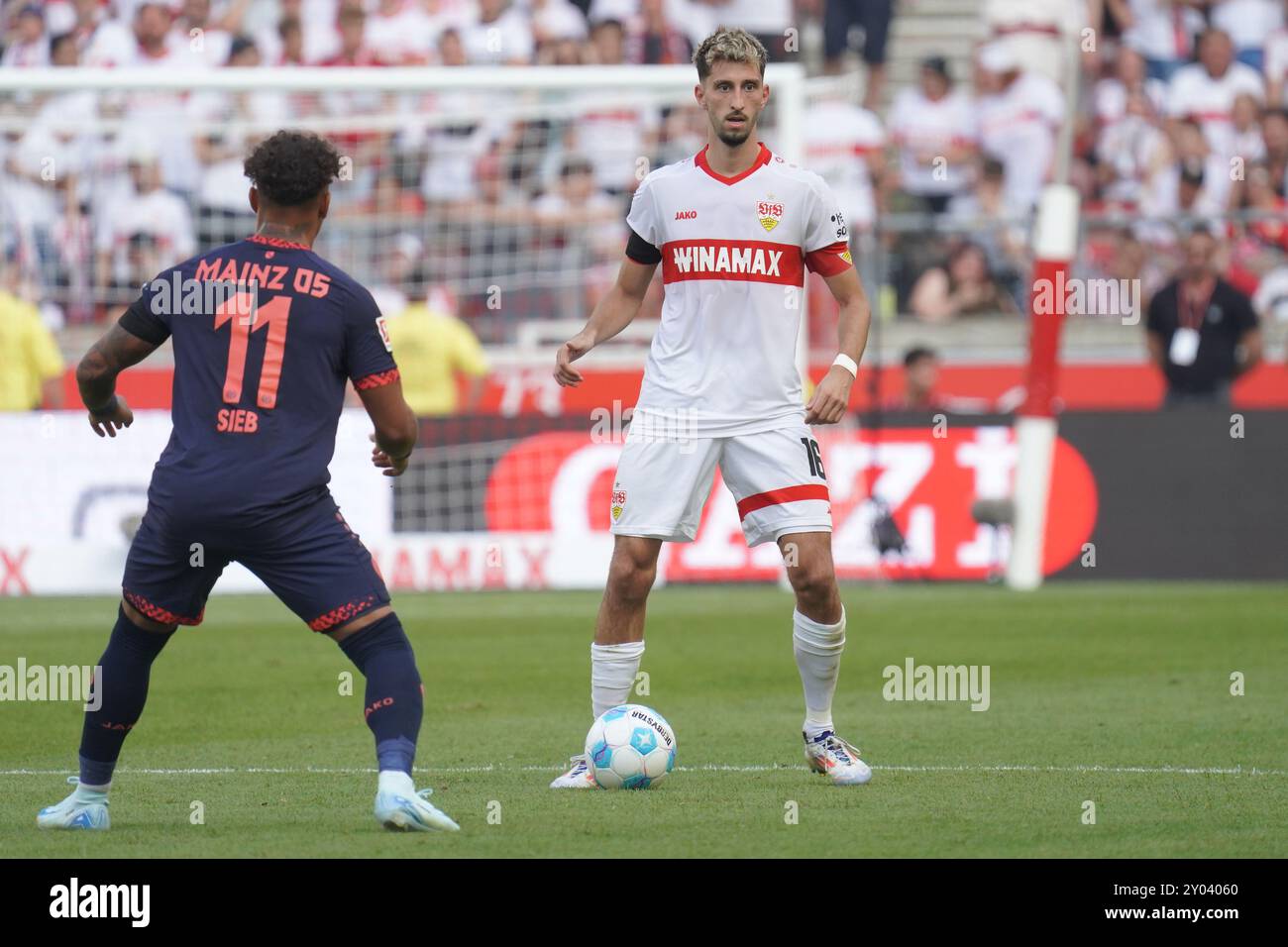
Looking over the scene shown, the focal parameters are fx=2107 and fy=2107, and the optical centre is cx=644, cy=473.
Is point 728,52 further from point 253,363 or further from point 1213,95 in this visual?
point 1213,95

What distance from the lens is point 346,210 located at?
18281 mm

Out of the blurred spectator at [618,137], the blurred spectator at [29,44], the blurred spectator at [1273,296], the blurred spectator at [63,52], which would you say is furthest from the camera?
the blurred spectator at [29,44]

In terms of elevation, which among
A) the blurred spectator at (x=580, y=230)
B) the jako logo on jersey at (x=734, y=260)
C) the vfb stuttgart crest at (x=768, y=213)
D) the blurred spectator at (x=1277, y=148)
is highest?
the blurred spectator at (x=1277, y=148)

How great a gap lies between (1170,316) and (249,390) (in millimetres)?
13462

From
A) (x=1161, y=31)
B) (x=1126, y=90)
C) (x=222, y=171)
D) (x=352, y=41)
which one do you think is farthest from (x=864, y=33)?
(x=222, y=171)

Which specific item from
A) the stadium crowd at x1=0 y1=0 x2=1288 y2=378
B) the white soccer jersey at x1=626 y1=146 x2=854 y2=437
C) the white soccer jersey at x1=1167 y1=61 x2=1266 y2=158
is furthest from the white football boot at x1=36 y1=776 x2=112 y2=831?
the white soccer jersey at x1=1167 y1=61 x2=1266 y2=158

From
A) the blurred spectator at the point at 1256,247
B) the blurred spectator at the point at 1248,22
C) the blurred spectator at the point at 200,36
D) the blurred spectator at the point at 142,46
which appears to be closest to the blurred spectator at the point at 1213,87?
the blurred spectator at the point at 1248,22

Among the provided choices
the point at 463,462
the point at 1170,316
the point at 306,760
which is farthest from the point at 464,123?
the point at 306,760

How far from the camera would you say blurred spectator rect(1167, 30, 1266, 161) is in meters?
21.0

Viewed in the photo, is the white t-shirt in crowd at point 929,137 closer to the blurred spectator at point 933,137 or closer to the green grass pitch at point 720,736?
the blurred spectator at point 933,137

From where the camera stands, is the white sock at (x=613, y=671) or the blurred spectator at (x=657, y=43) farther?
the blurred spectator at (x=657, y=43)

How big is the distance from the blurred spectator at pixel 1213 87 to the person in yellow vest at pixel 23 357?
11246mm

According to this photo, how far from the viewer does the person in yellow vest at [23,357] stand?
16.6 m

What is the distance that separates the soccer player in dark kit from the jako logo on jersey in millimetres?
1573
